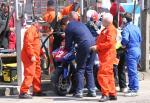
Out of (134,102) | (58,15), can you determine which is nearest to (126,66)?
(134,102)

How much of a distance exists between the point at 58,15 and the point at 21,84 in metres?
2.54

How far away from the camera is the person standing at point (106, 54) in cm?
1172

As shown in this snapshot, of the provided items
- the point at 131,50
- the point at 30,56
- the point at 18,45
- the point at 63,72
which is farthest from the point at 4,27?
the point at 131,50

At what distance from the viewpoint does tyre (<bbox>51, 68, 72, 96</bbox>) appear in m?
12.6

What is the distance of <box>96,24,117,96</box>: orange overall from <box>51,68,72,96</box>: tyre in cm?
113

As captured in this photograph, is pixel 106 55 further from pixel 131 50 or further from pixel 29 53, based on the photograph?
pixel 29 53

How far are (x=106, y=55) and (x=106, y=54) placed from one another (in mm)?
22

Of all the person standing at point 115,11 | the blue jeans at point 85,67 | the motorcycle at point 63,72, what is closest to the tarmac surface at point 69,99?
the motorcycle at point 63,72

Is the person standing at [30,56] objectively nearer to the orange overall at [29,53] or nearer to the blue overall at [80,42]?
the orange overall at [29,53]

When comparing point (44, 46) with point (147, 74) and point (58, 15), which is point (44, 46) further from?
point (147, 74)

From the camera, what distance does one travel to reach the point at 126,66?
13.2m

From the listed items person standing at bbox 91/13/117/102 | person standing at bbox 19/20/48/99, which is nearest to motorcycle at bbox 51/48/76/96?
person standing at bbox 19/20/48/99

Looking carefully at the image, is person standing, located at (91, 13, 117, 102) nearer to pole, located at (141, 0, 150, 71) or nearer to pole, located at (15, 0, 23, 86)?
pole, located at (15, 0, 23, 86)

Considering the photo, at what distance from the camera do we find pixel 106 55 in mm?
11758
